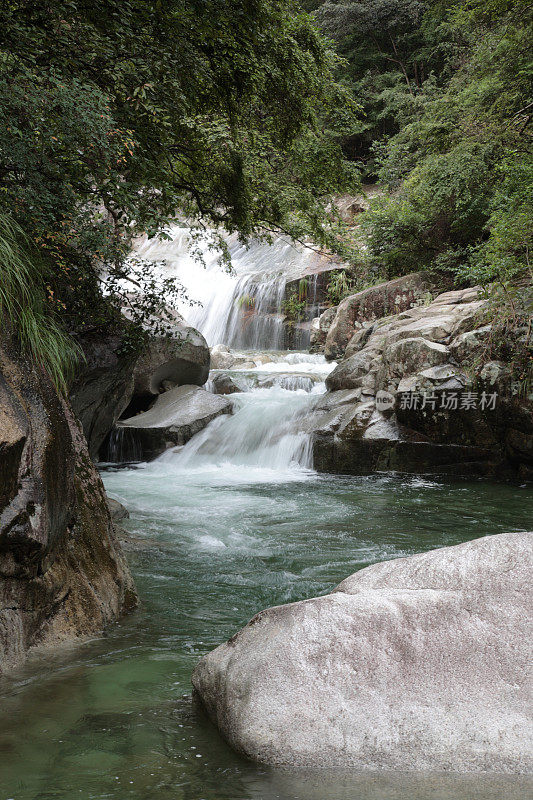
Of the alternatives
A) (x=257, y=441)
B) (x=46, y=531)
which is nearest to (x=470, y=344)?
(x=257, y=441)

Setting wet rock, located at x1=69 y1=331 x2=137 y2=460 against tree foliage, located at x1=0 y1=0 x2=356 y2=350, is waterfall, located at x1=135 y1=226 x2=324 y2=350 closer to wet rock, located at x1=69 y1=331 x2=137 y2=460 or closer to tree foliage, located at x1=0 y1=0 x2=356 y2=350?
wet rock, located at x1=69 y1=331 x2=137 y2=460

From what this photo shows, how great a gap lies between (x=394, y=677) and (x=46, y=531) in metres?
2.03

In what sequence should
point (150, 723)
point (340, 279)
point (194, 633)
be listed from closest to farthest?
point (150, 723), point (194, 633), point (340, 279)

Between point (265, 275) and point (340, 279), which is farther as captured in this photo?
point (265, 275)

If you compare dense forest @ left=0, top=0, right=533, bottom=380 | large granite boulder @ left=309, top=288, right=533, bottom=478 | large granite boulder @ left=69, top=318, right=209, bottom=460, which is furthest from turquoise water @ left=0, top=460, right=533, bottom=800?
dense forest @ left=0, top=0, right=533, bottom=380

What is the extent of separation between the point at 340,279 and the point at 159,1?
53.5 feet

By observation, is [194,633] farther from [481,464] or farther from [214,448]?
[214,448]

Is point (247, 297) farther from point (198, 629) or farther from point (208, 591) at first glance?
point (198, 629)

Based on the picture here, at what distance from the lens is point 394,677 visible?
231 centimetres

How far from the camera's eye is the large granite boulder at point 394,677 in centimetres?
215

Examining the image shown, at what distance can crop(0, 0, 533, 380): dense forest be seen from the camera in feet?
13.2

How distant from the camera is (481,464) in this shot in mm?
10039

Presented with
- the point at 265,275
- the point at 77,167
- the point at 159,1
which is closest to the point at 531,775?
the point at 77,167

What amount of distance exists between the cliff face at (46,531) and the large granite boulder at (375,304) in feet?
42.9
